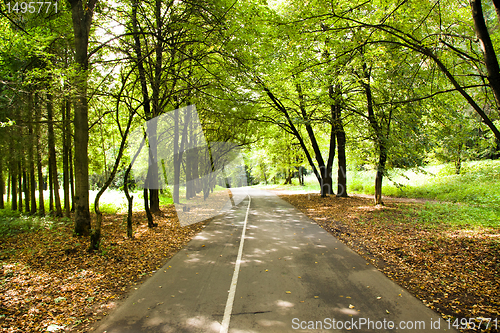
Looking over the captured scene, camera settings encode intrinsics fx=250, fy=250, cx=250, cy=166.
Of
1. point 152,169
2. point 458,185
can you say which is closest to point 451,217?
point 458,185

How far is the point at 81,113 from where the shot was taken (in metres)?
8.44

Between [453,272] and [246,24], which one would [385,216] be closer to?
[453,272]

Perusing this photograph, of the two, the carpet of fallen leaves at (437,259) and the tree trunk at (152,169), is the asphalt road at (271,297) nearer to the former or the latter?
the carpet of fallen leaves at (437,259)

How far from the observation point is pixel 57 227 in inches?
403

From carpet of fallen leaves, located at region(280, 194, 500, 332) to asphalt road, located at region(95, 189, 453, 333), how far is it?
0.45 metres

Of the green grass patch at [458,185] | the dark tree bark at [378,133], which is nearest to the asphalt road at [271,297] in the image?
the dark tree bark at [378,133]

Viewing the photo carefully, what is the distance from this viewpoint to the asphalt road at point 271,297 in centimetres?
387

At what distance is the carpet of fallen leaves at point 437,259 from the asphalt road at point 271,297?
45cm

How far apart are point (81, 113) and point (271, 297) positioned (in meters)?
8.30

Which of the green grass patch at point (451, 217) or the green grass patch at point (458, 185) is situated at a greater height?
the green grass patch at point (458, 185)

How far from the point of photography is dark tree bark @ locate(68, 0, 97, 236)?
26.2 ft

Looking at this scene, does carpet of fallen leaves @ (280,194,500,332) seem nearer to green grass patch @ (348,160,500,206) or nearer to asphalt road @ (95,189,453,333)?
asphalt road @ (95,189,453,333)

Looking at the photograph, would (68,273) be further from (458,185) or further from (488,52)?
(458,185)

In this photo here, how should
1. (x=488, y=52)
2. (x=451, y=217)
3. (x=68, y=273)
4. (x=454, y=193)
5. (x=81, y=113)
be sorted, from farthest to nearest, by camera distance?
(x=454, y=193), (x=451, y=217), (x=81, y=113), (x=68, y=273), (x=488, y=52)
